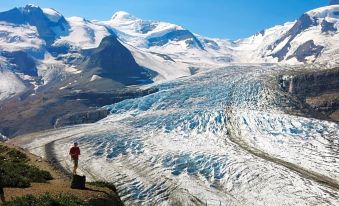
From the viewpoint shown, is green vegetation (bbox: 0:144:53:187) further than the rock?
No

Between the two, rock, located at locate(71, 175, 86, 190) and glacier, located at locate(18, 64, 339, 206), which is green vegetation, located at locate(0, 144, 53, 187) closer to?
rock, located at locate(71, 175, 86, 190)

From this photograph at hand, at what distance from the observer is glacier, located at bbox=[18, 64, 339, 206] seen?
236ft

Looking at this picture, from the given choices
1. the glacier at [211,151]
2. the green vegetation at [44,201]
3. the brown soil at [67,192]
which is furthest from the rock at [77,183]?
the glacier at [211,151]

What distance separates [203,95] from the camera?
545 ft

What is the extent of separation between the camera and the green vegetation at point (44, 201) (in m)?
35.8

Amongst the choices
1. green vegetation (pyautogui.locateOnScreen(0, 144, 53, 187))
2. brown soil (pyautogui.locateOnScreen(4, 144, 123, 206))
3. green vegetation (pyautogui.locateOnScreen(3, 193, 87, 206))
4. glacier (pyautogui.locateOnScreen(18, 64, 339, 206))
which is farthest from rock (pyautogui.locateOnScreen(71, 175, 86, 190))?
glacier (pyautogui.locateOnScreen(18, 64, 339, 206))

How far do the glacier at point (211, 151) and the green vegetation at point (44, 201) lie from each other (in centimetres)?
3078

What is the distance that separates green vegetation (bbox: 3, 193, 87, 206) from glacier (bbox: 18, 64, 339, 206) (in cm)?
3078

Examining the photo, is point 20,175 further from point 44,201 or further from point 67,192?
point 44,201

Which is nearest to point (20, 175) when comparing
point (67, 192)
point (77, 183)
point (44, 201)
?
point (77, 183)

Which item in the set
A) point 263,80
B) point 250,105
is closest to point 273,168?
point 250,105

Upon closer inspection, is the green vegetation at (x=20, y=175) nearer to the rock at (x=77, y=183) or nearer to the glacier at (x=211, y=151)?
the rock at (x=77, y=183)

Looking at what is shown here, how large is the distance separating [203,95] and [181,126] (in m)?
43.7

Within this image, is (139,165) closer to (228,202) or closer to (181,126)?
(228,202)
